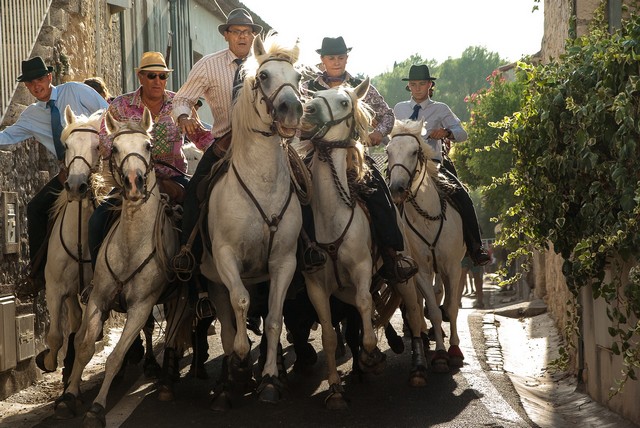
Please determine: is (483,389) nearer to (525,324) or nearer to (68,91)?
(68,91)

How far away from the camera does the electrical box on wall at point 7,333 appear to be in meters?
9.77

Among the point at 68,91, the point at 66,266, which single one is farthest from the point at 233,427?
the point at 68,91

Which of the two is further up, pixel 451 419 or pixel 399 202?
pixel 399 202

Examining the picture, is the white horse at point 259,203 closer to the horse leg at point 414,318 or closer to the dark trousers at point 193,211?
the dark trousers at point 193,211

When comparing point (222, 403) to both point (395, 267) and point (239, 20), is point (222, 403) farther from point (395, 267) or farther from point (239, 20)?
point (239, 20)

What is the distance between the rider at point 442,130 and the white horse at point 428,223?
0.19 m

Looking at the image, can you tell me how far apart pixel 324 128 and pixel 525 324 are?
749cm

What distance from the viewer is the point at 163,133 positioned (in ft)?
32.2

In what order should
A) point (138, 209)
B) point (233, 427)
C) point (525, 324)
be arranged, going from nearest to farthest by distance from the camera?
point (233, 427)
point (138, 209)
point (525, 324)

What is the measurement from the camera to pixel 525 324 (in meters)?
15.7

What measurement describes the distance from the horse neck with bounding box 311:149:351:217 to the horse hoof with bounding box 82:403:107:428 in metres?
2.42

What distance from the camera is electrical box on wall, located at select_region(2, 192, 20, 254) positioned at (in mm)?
10406

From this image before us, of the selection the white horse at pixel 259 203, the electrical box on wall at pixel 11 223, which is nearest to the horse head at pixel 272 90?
the white horse at pixel 259 203

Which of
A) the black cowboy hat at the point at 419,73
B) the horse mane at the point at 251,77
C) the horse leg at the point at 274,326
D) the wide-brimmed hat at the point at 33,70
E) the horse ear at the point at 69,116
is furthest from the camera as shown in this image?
the black cowboy hat at the point at 419,73
